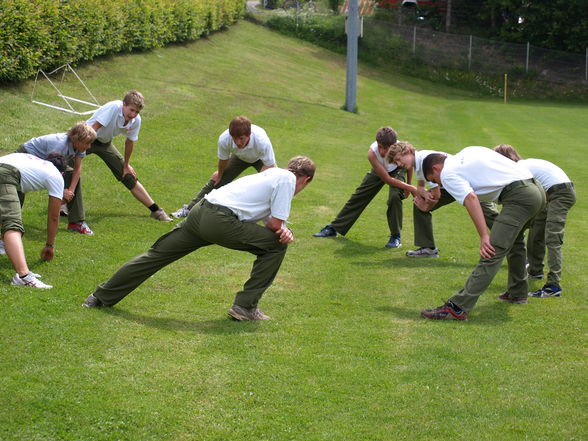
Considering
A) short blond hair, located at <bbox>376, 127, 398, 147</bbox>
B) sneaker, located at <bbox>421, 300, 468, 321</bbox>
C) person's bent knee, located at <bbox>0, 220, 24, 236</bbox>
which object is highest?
short blond hair, located at <bbox>376, 127, 398, 147</bbox>

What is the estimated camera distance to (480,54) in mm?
47625

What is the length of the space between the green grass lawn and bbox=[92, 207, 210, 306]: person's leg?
270mm

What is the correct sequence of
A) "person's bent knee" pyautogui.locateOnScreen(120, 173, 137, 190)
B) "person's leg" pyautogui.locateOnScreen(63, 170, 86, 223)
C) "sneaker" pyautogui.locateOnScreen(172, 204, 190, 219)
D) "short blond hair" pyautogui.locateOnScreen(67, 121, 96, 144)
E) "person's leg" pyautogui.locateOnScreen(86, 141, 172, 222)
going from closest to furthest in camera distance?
"short blond hair" pyautogui.locateOnScreen(67, 121, 96, 144) → "person's leg" pyautogui.locateOnScreen(63, 170, 86, 223) → "person's leg" pyautogui.locateOnScreen(86, 141, 172, 222) → "person's bent knee" pyautogui.locateOnScreen(120, 173, 137, 190) → "sneaker" pyautogui.locateOnScreen(172, 204, 190, 219)

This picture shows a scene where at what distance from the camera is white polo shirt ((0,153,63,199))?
342 inches

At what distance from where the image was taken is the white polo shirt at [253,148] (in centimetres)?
1157

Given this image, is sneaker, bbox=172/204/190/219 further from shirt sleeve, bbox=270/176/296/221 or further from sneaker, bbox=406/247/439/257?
shirt sleeve, bbox=270/176/296/221

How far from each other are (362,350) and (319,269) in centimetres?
326

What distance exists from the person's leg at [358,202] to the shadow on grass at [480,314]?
359cm

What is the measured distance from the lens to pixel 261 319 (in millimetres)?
8047

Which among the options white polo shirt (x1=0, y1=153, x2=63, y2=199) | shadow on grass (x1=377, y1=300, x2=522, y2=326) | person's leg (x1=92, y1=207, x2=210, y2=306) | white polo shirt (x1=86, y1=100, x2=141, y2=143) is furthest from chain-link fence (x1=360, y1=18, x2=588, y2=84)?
person's leg (x1=92, y1=207, x2=210, y2=306)

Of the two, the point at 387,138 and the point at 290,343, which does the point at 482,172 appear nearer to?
the point at 290,343

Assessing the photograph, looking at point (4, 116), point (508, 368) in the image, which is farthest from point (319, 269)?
point (4, 116)

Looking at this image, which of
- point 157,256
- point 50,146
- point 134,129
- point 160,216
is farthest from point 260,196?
point 160,216

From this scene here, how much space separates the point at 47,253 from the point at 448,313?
4.60 meters
